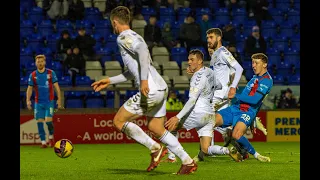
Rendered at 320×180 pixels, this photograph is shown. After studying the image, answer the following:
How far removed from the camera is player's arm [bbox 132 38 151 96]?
10055 mm

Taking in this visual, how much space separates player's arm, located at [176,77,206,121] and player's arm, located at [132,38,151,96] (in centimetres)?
92

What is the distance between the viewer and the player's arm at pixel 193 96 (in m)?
11.0

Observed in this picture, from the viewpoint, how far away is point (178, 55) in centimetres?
2452

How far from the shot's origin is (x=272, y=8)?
90.7 feet

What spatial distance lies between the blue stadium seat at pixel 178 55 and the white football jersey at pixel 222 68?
1025 cm

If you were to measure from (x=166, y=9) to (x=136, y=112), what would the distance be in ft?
53.4

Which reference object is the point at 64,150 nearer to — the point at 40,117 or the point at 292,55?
the point at 40,117

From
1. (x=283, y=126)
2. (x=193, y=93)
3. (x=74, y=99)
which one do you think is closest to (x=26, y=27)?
(x=74, y=99)

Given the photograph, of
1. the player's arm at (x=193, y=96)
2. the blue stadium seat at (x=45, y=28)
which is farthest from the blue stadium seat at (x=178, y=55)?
the player's arm at (x=193, y=96)

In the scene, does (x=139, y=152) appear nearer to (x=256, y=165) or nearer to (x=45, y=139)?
(x=45, y=139)

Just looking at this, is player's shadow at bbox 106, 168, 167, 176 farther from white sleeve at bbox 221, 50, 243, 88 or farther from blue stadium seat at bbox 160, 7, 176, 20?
blue stadium seat at bbox 160, 7, 176, 20

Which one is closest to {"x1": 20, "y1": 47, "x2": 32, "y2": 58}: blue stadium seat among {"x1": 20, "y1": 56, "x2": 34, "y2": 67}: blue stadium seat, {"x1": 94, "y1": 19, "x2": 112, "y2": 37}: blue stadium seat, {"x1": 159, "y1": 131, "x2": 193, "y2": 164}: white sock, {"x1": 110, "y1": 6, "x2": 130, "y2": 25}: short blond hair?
{"x1": 20, "y1": 56, "x2": 34, "y2": 67}: blue stadium seat

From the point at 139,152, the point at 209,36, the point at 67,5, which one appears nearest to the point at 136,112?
the point at 209,36

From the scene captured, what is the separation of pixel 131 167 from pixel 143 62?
288 centimetres
